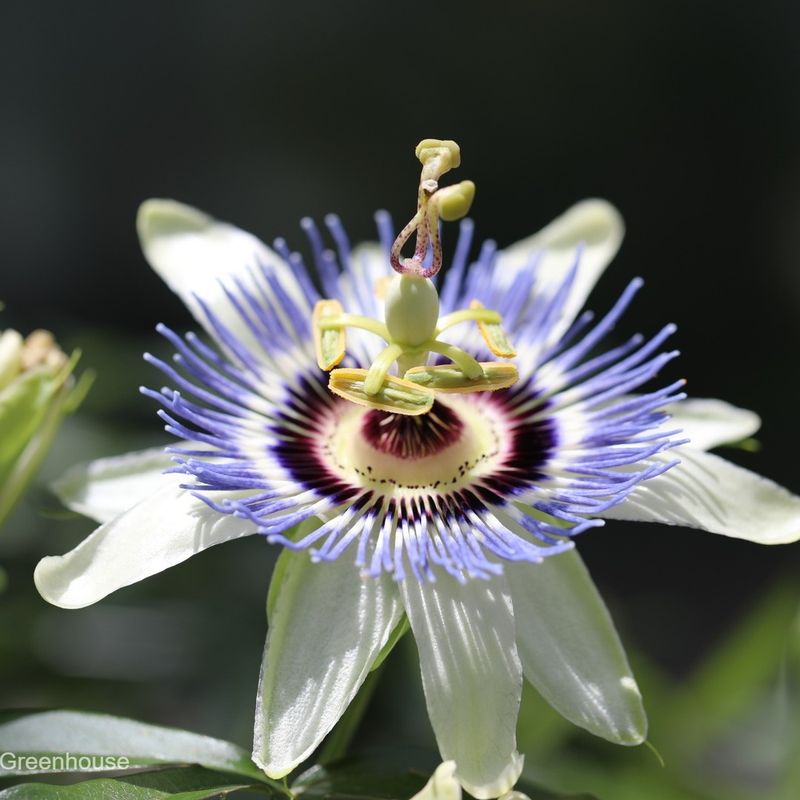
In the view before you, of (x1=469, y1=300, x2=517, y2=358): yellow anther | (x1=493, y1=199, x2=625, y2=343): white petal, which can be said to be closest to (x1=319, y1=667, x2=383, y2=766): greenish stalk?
(x1=469, y1=300, x2=517, y2=358): yellow anther

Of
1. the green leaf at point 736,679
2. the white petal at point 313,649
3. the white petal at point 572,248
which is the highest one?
the white petal at point 572,248

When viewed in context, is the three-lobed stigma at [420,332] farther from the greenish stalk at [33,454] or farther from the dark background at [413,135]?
the dark background at [413,135]

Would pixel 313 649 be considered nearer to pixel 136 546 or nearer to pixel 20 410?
pixel 136 546

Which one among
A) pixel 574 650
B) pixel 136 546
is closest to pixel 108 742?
pixel 136 546

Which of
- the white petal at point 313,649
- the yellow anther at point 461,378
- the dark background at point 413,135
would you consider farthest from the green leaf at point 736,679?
the dark background at point 413,135

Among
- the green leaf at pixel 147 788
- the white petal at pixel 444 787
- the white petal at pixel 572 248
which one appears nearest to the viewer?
the white petal at pixel 444 787

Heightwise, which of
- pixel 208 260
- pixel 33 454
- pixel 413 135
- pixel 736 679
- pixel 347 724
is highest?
pixel 413 135
